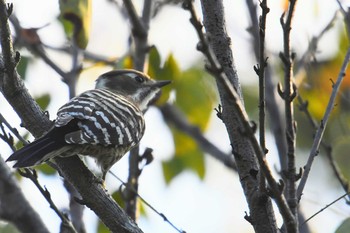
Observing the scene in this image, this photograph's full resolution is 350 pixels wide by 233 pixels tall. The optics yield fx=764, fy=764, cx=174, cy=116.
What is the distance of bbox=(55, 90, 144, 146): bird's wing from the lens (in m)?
4.23

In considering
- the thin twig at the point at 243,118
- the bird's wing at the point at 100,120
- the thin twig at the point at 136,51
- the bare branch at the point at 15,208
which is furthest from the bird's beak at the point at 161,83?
the thin twig at the point at 243,118

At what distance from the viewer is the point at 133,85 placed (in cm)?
691

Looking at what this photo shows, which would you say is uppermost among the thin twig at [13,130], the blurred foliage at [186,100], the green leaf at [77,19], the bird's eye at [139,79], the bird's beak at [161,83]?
the bird's eye at [139,79]

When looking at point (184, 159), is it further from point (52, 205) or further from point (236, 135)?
point (236, 135)

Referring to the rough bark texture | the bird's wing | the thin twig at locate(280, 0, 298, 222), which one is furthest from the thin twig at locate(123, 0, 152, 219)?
the thin twig at locate(280, 0, 298, 222)

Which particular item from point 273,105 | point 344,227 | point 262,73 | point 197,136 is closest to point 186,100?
→ point 273,105

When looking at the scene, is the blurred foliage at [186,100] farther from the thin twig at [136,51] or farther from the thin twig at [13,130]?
the thin twig at [13,130]

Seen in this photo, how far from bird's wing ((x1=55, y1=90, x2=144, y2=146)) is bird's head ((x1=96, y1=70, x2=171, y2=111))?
4.03 feet

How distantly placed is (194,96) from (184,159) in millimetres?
685

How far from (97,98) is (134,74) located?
1.58m

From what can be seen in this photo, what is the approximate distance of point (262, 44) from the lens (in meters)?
2.99

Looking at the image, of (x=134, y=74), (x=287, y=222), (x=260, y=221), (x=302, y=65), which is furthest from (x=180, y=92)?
(x=287, y=222)

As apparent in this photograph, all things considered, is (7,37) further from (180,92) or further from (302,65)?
(302,65)

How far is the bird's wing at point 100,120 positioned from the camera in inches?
167
